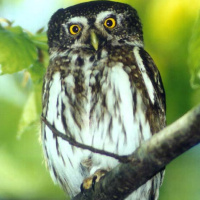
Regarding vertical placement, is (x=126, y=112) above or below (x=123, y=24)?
below

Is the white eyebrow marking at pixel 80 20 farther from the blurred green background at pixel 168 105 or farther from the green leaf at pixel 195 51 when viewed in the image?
the green leaf at pixel 195 51

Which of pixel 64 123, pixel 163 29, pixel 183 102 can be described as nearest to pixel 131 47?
pixel 163 29

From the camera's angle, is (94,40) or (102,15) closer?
(94,40)

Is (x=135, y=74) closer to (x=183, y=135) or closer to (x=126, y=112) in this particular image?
(x=126, y=112)

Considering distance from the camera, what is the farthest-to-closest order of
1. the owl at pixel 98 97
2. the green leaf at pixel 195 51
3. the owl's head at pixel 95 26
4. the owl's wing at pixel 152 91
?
the owl's head at pixel 95 26
the owl's wing at pixel 152 91
the owl at pixel 98 97
the green leaf at pixel 195 51

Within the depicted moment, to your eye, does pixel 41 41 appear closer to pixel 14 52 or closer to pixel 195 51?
pixel 14 52

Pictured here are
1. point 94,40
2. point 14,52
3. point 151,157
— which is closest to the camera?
point 151,157

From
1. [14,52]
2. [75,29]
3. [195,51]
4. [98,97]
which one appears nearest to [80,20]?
[75,29]

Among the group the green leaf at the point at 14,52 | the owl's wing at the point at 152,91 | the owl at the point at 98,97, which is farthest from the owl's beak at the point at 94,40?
the green leaf at the point at 14,52
